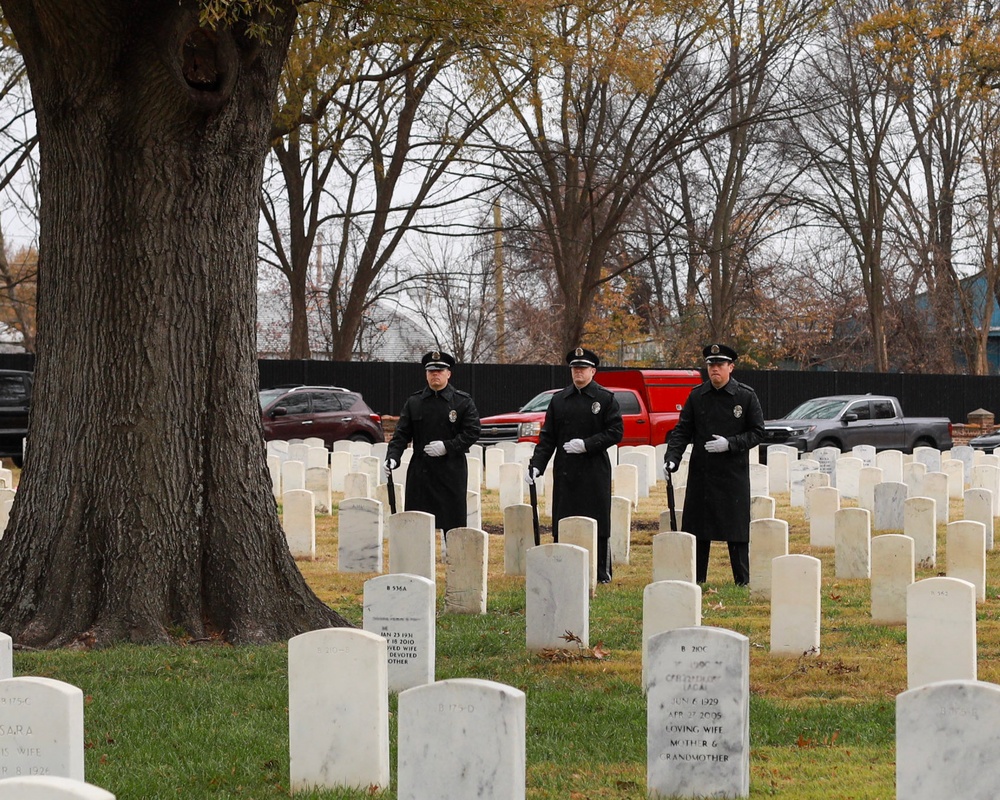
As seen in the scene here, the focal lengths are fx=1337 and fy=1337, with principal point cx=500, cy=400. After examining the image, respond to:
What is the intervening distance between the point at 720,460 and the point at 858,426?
15380mm

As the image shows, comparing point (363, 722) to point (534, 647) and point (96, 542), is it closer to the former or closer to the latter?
point (534, 647)

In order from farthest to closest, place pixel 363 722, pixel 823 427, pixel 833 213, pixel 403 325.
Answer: pixel 403 325
pixel 833 213
pixel 823 427
pixel 363 722

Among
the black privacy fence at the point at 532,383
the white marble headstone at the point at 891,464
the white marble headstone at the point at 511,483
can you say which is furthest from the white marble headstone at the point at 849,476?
the black privacy fence at the point at 532,383

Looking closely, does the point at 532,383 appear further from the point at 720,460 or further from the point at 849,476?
the point at 720,460

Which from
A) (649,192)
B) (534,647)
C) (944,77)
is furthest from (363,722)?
(649,192)

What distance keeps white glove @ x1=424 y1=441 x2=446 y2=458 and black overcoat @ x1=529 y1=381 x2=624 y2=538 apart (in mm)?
804

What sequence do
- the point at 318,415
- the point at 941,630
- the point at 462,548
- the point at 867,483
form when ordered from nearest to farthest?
the point at 941,630 < the point at 462,548 < the point at 867,483 < the point at 318,415

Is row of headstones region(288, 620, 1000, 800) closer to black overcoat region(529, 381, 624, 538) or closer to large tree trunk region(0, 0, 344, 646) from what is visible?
large tree trunk region(0, 0, 344, 646)

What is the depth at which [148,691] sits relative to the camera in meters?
6.52

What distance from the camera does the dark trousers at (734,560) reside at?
10.2m

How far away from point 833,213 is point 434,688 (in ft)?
121

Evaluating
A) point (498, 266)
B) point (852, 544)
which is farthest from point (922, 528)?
point (498, 266)

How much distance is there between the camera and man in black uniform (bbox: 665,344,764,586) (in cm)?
1004

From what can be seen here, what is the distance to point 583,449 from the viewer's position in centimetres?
1011
